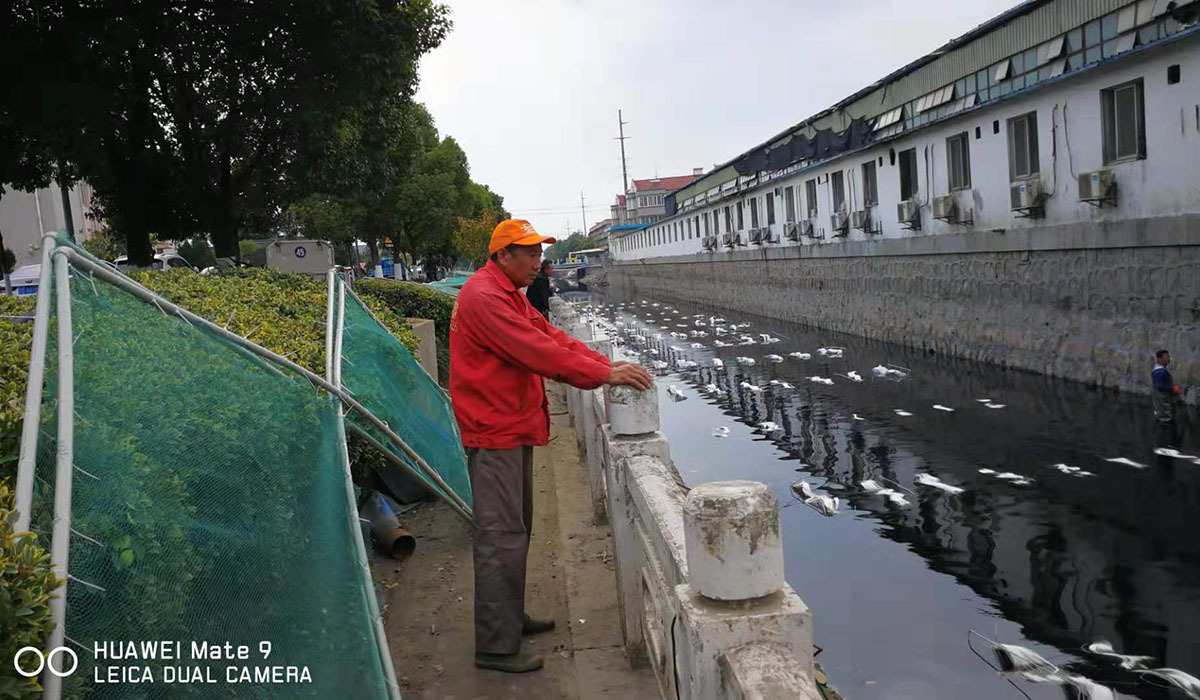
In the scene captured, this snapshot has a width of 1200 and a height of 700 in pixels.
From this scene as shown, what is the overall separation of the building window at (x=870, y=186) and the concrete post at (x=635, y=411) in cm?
2083

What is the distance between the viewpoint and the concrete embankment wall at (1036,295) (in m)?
12.7

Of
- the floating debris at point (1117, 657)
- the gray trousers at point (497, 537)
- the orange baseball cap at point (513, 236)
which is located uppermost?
the orange baseball cap at point (513, 236)

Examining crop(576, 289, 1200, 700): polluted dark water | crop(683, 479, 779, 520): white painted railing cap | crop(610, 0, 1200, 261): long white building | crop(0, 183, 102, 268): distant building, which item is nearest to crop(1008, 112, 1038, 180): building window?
crop(610, 0, 1200, 261): long white building

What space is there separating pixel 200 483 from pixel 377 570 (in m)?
3.00

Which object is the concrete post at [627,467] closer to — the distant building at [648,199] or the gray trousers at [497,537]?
the gray trousers at [497,537]

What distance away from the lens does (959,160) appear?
19.4 meters

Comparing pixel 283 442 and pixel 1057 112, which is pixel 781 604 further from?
pixel 1057 112

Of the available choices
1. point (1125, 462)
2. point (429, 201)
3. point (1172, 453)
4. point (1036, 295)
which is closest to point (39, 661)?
point (1125, 462)

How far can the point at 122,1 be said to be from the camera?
1531 centimetres

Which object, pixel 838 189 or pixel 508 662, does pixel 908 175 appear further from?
pixel 508 662

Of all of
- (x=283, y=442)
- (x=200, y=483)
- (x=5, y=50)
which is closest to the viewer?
(x=200, y=483)

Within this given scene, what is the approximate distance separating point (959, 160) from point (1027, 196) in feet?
11.6

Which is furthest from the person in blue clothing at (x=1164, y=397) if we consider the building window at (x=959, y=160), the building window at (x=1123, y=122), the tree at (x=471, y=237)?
the tree at (x=471, y=237)

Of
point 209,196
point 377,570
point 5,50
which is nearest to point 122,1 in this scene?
point 5,50
